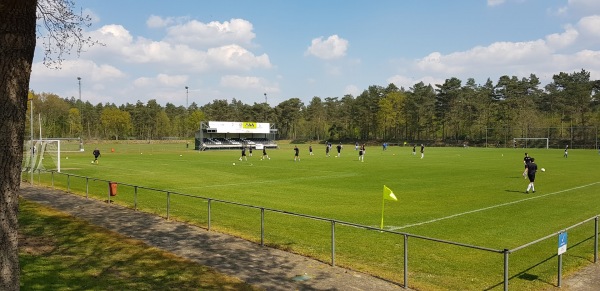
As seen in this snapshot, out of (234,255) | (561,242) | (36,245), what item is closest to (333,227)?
(234,255)

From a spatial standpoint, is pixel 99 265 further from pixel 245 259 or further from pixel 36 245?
pixel 245 259

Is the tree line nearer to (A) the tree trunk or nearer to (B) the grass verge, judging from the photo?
(B) the grass verge

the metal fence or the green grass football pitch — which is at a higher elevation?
the metal fence

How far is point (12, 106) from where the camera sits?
5.82 metres

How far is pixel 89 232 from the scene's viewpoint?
1378cm

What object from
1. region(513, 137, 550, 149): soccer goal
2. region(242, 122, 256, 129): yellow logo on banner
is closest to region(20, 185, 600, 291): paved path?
region(242, 122, 256, 129): yellow logo on banner

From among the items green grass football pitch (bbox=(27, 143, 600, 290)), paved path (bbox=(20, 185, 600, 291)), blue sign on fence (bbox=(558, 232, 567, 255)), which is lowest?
green grass football pitch (bbox=(27, 143, 600, 290))

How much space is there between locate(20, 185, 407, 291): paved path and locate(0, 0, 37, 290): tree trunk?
4.59 m

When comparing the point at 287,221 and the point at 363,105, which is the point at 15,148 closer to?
the point at 287,221

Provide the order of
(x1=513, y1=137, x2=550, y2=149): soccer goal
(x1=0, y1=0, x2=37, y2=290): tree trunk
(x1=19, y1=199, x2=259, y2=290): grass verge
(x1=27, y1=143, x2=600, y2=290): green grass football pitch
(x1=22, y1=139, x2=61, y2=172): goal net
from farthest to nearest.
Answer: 1. (x1=513, y1=137, x2=550, y2=149): soccer goal
2. (x1=22, y1=139, x2=61, y2=172): goal net
3. (x1=27, y1=143, x2=600, y2=290): green grass football pitch
4. (x1=19, y1=199, x2=259, y2=290): grass verge
5. (x1=0, y1=0, x2=37, y2=290): tree trunk

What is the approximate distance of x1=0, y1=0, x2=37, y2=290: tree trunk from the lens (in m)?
5.73

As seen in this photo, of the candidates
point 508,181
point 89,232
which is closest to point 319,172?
point 508,181

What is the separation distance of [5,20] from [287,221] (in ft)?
40.3

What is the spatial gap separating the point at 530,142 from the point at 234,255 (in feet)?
362
